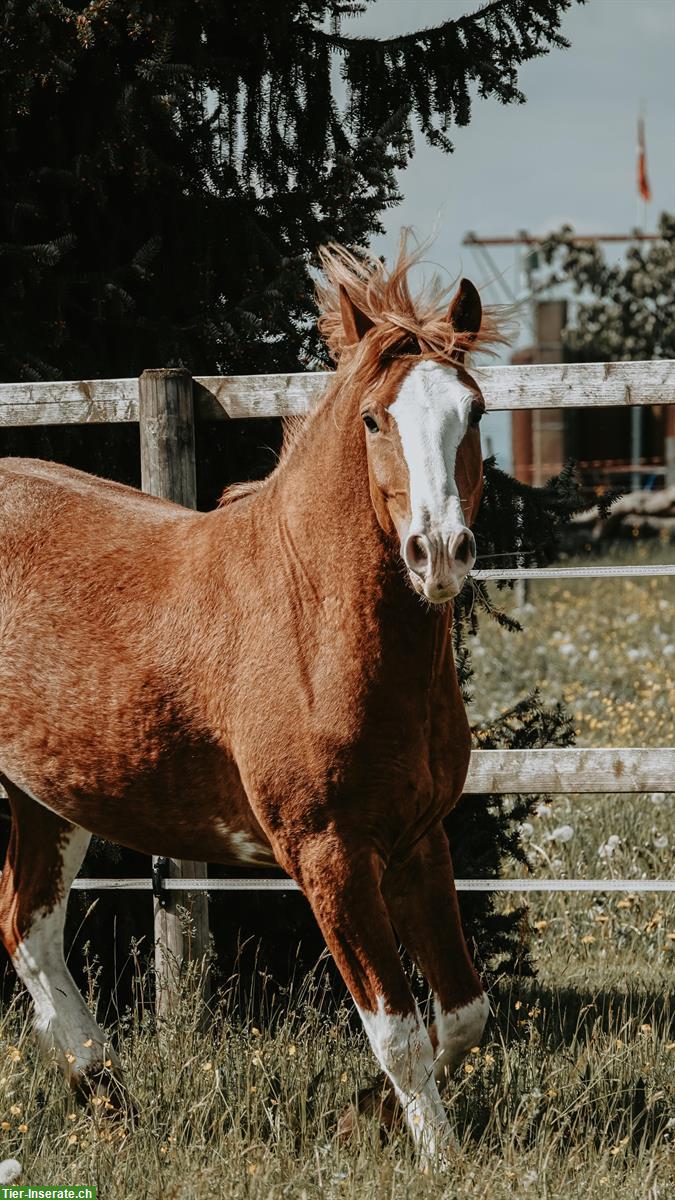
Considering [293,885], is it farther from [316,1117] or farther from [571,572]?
[571,572]

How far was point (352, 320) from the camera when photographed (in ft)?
10.5

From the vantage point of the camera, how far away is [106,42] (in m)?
4.48

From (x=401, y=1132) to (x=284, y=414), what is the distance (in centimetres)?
214

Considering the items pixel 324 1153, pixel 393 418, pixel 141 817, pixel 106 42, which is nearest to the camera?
pixel 393 418

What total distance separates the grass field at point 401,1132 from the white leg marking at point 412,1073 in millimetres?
62

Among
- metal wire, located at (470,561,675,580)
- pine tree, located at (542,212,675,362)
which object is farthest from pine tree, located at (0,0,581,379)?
pine tree, located at (542,212,675,362)

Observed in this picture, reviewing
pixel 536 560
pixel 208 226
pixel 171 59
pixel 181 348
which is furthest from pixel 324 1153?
pixel 171 59

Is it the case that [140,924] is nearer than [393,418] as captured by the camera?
No

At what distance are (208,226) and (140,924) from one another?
2.44 metres

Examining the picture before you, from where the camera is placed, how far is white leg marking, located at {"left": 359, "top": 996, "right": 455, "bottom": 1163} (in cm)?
305

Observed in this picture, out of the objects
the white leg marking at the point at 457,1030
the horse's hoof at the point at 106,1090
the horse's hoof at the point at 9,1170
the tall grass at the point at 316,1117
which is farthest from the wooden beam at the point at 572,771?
the horse's hoof at the point at 9,1170

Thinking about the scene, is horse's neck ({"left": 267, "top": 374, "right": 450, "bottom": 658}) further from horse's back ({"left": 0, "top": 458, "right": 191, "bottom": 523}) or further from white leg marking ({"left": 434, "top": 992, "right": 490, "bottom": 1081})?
white leg marking ({"left": 434, "top": 992, "right": 490, "bottom": 1081})

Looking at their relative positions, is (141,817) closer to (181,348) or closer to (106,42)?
(181,348)

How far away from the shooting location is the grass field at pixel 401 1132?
3014 mm
